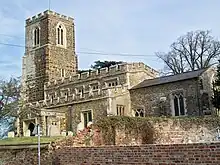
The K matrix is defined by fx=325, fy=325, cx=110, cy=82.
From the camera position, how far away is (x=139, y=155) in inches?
380

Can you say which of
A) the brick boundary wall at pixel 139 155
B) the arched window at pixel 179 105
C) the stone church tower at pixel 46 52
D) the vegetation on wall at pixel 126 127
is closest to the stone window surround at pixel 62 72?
the stone church tower at pixel 46 52

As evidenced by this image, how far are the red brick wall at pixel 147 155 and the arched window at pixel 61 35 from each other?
3846 cm

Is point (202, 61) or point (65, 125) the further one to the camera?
point (202, 61)

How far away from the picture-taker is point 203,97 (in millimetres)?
30828

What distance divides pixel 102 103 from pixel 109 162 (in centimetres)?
2316

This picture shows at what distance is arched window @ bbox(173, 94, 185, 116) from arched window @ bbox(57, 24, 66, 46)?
23207mm

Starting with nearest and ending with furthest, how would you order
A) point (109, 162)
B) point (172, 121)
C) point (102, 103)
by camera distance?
1. point (109, 162)
2. point (172, 121)
3. point (102, 103)

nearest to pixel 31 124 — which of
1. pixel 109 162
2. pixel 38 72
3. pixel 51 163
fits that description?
pixel 38 72

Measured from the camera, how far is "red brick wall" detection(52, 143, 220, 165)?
831 cm

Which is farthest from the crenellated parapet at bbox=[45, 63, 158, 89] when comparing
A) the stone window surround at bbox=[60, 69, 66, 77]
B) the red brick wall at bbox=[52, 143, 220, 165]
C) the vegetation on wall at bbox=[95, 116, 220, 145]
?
the red brick wall at bbox=[52, 143, 220, 165]

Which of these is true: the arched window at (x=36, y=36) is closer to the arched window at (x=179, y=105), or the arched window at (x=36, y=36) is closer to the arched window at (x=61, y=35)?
the arched window at (x=61, y=35)

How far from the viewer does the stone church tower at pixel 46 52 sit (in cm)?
4688

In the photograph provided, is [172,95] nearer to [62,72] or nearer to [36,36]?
[62,72]

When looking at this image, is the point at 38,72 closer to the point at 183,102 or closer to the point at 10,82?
the point at 10,82
